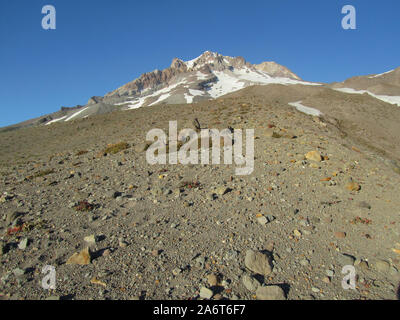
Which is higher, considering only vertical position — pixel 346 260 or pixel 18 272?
pixel 18 272

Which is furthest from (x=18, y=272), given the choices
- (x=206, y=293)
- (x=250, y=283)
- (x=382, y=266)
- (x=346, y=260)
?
(x=382, y=266)

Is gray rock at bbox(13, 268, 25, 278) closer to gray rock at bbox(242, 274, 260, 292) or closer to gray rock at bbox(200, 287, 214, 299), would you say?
gray rock at bbox(200, 287, 214, 299)

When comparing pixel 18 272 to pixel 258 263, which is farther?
pixel 258 263

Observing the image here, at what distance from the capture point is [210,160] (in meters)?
12.3

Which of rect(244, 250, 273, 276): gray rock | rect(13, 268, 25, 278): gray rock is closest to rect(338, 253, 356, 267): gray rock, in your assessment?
rect(244, 250, 273, 276): gray rock

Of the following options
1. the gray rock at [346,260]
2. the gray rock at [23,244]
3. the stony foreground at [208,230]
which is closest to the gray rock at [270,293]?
the stony foreground at [208,230]

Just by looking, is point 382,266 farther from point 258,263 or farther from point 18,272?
point 18,272

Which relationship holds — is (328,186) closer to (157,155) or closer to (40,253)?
(157,155)

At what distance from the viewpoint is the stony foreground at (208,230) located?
497cm

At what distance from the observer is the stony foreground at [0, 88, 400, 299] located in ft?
16.3

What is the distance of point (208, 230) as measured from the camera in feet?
22.5

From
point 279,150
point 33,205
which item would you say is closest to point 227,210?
point 279,150

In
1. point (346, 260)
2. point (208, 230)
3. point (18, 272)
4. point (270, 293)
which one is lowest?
point (270, 293)

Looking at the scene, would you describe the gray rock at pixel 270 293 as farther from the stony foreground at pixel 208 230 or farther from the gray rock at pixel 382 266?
the gray rock at pixel 382 266
